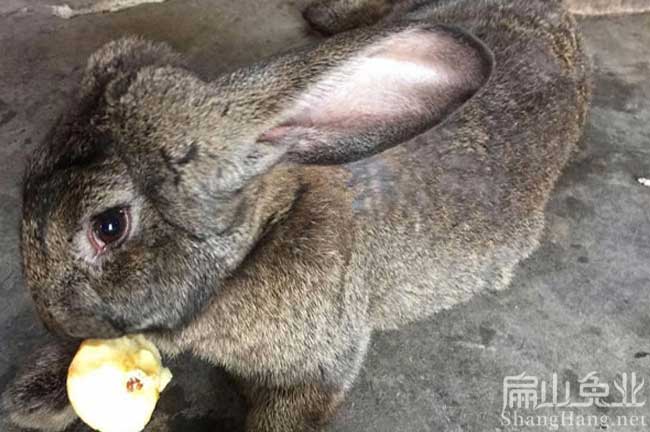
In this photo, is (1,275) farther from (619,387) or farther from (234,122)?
(619,387)

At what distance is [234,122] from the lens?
163cm

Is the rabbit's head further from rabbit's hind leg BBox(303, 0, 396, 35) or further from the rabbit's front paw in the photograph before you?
rabbit's hind leg BBox(303, 0, 396, 35)

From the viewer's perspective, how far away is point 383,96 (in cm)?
170

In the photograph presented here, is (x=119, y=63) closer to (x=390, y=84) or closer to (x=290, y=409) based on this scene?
(x=390, y=84)

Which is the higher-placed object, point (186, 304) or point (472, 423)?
point (186, 304)

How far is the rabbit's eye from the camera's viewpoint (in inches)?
60.2

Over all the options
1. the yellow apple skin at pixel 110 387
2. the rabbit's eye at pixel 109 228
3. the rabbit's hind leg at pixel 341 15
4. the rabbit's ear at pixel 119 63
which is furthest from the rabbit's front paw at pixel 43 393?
the rabbit's hind leg at pixel 341 15

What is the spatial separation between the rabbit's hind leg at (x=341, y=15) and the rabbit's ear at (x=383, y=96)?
1.95 metres

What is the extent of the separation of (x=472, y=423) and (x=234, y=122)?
110cm

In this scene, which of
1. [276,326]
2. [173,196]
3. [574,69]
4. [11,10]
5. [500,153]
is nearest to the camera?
[173,196]

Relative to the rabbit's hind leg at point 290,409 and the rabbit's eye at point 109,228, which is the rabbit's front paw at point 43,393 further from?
the rabbit's eye at point 109,228

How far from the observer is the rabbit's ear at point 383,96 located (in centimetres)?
163

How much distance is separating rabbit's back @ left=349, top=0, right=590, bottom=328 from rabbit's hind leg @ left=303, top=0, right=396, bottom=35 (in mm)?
1004

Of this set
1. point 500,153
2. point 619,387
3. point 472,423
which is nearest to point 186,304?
point 472,423
